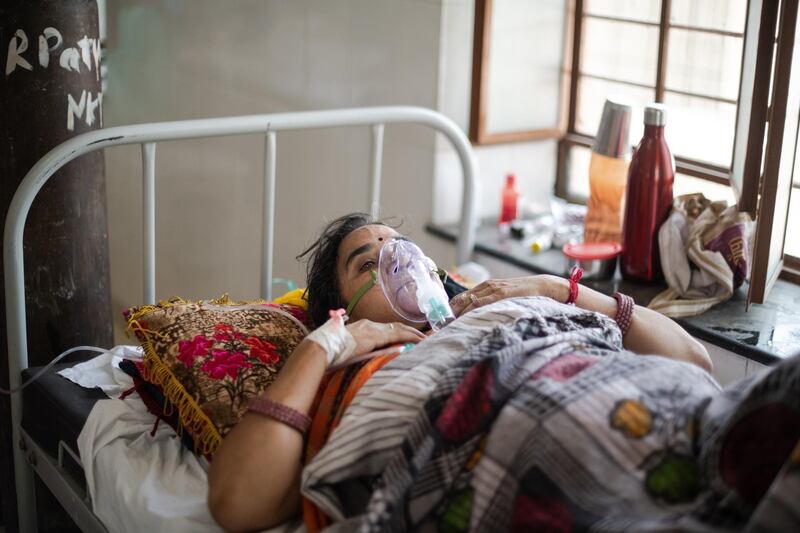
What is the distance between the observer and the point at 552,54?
3.04 metres

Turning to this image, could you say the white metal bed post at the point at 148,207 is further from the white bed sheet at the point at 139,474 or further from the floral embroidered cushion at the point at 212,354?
the white bed sheet at the point at 139,474

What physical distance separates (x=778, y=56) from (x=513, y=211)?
116 cm

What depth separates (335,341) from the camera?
5.57 ft

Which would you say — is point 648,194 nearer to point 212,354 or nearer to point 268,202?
point 268,202

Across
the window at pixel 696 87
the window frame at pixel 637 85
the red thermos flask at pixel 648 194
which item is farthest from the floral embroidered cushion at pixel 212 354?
the window frame at pixel 637 85

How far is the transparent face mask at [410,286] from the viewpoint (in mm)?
1889

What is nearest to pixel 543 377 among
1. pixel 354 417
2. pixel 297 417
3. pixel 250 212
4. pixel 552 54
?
pixel 354 417

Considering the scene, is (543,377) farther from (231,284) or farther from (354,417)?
(231,284)

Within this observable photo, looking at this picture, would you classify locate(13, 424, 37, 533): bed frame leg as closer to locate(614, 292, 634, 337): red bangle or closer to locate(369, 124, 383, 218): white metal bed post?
locate(369, 124, 383, 218): white metal bed post

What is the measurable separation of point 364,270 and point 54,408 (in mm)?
687

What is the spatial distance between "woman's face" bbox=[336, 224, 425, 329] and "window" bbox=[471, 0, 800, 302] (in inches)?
31.7

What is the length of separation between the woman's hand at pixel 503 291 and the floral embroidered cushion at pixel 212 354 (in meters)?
0.33

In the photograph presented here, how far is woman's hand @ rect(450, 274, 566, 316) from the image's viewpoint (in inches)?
76.3

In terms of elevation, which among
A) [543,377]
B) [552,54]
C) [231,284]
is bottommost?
[231,284]
